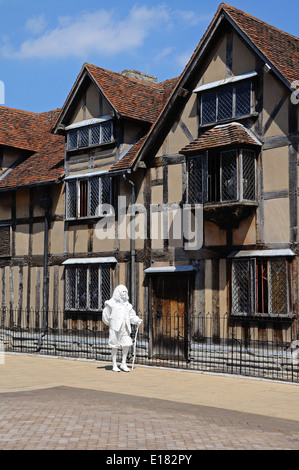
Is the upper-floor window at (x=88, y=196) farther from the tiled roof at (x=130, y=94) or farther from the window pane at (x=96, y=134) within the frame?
the tiled roof at (x=130, y=94)

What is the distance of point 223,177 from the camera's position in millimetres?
15906

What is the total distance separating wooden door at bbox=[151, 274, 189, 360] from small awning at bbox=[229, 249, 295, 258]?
1.88 meters

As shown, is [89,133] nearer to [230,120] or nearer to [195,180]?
[195,180]

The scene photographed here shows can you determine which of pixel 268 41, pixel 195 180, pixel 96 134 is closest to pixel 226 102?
pixel 268 41

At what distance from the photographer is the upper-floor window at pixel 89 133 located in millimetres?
19781

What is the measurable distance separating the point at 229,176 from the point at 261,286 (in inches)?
110

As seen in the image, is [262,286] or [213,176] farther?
[213,176]

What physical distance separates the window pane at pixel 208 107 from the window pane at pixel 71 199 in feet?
17.4

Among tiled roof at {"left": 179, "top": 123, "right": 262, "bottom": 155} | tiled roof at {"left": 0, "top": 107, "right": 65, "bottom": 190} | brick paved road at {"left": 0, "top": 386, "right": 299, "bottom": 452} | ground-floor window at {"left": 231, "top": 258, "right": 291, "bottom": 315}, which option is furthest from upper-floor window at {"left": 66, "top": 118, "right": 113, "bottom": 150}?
brick paved road at {"left": 0, "top": 386, "right": 299, "bottom": 452}

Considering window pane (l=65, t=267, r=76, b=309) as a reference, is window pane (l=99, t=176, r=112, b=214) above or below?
above

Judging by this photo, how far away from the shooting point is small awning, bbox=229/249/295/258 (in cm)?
1504

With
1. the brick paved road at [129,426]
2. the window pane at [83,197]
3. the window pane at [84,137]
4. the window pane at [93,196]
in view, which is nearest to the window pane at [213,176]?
the window pane at [93,196]

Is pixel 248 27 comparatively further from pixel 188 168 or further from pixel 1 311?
pixel 1 311

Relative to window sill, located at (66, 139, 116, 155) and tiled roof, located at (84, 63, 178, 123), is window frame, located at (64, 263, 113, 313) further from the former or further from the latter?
tiled roof, located at (84, 63, 178, 123)
